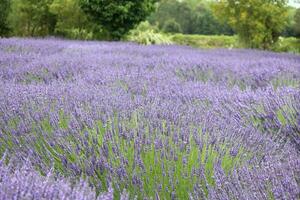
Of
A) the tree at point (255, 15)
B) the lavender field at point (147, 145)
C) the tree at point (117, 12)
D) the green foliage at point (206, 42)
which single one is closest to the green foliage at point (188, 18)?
the green foliage at point (206, 42)

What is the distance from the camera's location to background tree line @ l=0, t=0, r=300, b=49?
46.5 feet

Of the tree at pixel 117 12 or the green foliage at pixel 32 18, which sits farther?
the green foliage at pixel 32 18

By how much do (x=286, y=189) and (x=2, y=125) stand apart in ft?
5.27

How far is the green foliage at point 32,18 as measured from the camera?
686 inches

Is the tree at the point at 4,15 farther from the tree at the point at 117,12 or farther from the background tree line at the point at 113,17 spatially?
the tree at the point at 117,12

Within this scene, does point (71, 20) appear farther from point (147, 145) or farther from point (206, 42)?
point (147, 145)

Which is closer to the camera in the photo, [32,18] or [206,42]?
[32,18]

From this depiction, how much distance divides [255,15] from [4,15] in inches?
324

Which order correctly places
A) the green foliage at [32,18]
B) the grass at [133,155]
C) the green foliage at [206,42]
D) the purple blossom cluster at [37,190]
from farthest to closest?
the green foliage at [206,42] < the green foliage at [32,18] < the grass at [133,155] < the purple blossom cluster at [37,190]

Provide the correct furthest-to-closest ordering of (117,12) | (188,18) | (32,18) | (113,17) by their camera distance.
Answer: (188,18)
(32,18)
(113,17)
(117,12)

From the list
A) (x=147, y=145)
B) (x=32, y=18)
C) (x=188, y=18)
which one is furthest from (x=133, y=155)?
(x=188, y=18)

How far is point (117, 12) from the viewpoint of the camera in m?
15.9

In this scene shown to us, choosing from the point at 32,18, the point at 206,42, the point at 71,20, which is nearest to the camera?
the point at 71,20

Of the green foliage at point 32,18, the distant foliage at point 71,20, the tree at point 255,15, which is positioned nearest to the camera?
the tree at point 255,15
